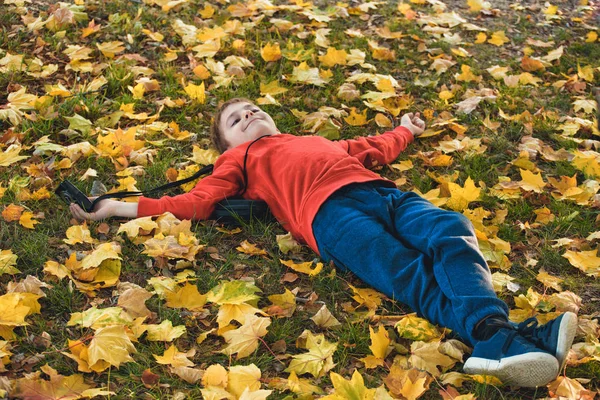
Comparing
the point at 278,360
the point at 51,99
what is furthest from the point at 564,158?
the point at 51,99

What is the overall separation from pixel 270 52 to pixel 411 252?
7.52 ft

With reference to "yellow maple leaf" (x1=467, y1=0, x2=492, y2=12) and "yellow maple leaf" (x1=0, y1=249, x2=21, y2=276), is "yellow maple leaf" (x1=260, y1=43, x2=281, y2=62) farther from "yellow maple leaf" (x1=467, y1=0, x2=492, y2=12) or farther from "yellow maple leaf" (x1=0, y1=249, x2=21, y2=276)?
"yellow maple leaf" (x1=0, y1=249, x2=21, y2=276)

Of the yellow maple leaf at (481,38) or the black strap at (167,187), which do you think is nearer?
the black strap at (167,187)

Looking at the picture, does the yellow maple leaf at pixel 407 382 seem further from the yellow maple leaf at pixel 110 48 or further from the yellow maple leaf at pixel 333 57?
the yellow maple leaf at pixel 110 48

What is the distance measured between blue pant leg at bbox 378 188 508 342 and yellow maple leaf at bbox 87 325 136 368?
109 centimetres

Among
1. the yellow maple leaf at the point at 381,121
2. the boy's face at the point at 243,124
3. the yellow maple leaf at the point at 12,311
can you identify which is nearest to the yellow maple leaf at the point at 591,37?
the yellow maple leaf at the point at 381,121

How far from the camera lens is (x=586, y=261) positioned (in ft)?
9.58

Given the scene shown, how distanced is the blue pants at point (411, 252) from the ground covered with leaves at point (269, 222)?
0.30 feet

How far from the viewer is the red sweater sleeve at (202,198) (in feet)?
10.2

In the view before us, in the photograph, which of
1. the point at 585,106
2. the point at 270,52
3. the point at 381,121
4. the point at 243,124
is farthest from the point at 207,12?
the point at 585,106

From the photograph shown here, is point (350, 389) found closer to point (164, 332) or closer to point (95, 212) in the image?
point (164, 332)

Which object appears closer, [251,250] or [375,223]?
[375,223]

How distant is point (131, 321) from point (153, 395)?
359mm

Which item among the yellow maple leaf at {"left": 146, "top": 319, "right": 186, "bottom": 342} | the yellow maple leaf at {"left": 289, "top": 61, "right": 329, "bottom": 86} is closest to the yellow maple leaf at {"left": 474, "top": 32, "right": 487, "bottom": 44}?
the yellow maple leaf at {"left": 289, "top": 61, "right": 329, "bottom": 86}
